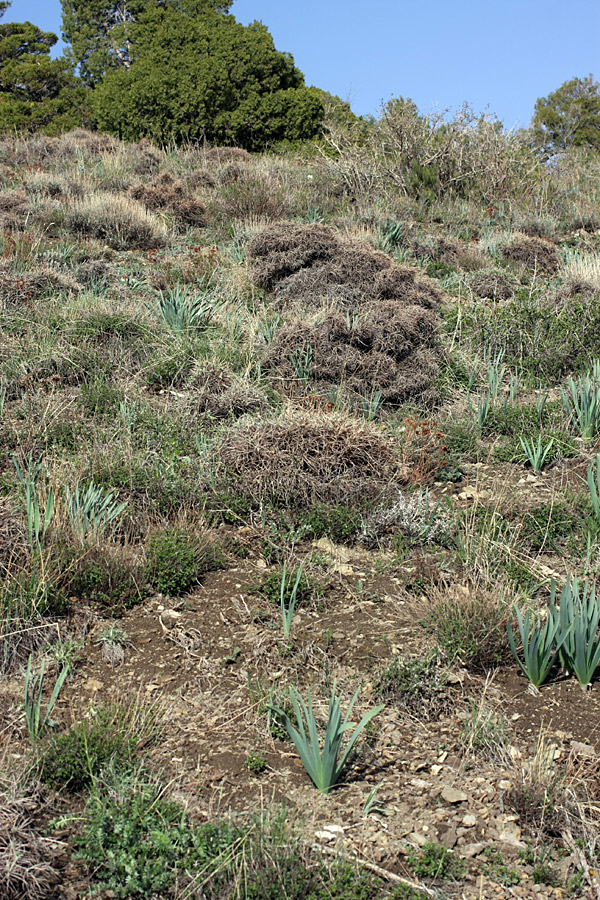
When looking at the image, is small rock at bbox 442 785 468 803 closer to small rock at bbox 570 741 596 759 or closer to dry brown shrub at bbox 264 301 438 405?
small rock at bbox 570 741 596 759

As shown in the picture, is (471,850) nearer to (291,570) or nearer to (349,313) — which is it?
(291,570)

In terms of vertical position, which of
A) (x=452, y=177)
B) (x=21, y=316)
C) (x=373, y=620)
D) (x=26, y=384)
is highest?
(x=452, y=177)

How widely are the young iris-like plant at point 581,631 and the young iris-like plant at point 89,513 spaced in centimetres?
208

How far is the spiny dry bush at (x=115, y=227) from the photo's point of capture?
9031 mm

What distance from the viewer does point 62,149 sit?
13.4 metres

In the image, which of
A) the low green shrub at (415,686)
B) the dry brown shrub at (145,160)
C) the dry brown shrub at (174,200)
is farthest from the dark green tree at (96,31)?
the low green shrub at (415,686)

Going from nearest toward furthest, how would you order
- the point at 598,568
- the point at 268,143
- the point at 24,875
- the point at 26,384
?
→ the point at 24,875 < the point at 598,568 < the point at 26,384 < the point at 268,143

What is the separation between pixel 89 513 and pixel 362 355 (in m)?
2.99

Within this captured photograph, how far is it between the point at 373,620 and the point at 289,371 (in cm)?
278

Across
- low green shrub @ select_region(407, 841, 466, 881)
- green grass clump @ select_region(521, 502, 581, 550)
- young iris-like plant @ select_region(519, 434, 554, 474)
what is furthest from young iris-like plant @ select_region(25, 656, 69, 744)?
young iris-like plant @ select_region(519, 434, 554, 474)

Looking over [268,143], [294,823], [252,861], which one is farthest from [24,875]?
[268,143]

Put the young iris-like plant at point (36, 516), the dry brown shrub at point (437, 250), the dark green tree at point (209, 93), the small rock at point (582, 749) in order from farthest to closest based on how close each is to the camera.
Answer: the dark green tree at point (209, 93) < the dry brown shrub at point (437, 250) < the young iris-like plant at point (36, 516) < the small rock at point (582, 749)

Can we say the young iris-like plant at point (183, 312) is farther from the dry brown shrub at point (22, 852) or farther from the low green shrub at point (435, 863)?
the low green shrub at point (435, 863)

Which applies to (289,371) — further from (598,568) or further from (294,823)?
(294,823)
